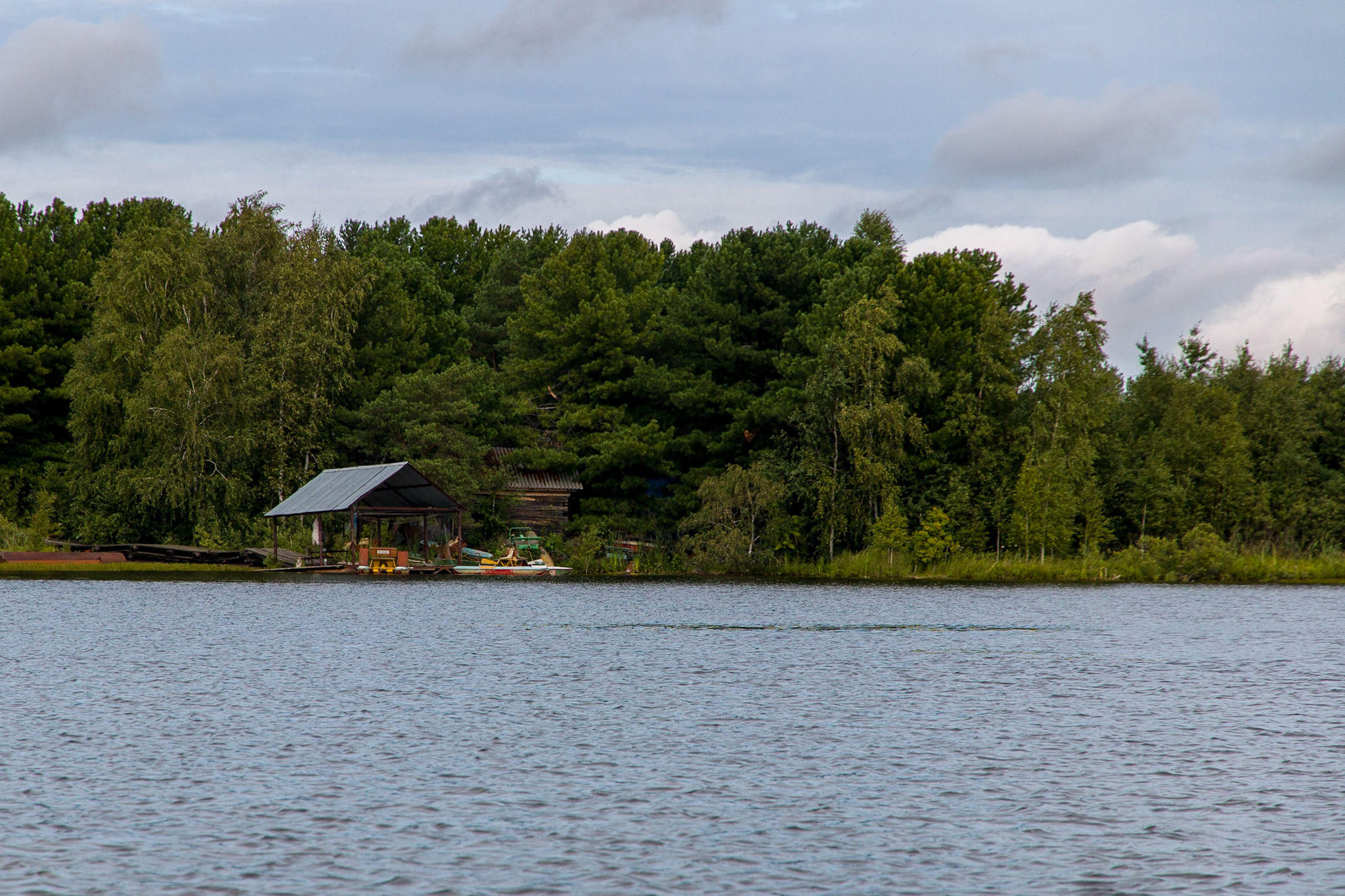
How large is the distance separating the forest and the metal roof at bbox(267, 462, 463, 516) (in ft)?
9.57

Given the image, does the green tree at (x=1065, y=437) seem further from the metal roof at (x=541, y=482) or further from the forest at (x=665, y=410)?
the metal roof at (x=541, y=482)

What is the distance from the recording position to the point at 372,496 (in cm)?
5903

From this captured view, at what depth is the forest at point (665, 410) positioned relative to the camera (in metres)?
62.9

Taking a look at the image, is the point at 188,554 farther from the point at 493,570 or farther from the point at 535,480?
the point at 535,480

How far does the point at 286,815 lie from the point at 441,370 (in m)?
61.2

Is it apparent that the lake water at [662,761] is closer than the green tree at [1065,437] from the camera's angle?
Yes

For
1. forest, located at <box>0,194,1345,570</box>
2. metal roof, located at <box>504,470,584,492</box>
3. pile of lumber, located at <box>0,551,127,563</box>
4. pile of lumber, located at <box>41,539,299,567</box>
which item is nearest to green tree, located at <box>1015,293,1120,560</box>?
forest, located at <box>0,194,1345,570</box>

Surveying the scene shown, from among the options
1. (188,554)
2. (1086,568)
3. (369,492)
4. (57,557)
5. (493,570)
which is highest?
(369,492)

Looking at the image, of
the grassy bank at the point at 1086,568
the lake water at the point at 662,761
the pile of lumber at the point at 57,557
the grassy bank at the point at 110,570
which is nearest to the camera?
the lake water at the point at 662,761

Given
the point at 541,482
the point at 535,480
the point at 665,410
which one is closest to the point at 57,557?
the point at 535,480

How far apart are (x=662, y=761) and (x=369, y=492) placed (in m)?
42.5

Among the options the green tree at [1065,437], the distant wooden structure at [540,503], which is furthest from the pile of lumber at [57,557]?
the green tree at [1065,437]

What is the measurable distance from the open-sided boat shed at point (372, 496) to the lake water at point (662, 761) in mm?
22124

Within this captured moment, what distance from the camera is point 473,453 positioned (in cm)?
6500
